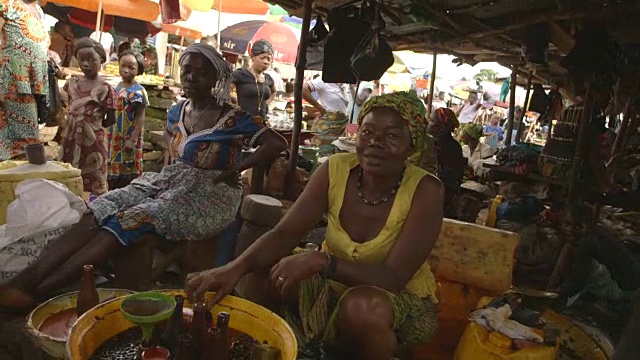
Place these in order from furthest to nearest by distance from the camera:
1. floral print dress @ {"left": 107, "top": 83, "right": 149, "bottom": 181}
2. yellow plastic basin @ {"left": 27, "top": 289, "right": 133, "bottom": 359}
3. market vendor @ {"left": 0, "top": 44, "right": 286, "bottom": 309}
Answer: floral print dress @ {"left": 107, "top": 83, "right": 149, "bottom": 181}, market vendor @ {"left": 0, "top": 44, "right": 286, "bottom": 309}, yellow plastic basin @ {"left": 27, "top": 289, "right": 133, "bottom": 359}

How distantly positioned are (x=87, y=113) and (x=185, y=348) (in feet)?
12.7

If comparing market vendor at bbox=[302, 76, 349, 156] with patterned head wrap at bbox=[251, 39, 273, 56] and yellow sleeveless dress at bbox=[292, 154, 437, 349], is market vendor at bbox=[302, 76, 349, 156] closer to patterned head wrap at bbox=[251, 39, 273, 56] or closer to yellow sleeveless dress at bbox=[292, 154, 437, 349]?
patterned head wrap at bbox=[251, 39, 273, 56]

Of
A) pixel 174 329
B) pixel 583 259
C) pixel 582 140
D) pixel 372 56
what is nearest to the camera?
pixel 174 329

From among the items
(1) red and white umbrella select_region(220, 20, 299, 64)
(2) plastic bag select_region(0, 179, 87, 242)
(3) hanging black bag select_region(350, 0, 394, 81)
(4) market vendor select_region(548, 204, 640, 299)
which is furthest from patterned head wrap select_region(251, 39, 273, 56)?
(1) red and white umbrella select_region(220, 20, 299, 64)

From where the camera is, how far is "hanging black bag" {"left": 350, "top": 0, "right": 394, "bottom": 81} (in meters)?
4.68

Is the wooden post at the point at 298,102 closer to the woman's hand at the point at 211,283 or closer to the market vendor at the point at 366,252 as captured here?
the market vendor at the point at 366,252

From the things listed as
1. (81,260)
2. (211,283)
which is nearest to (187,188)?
(81,260)

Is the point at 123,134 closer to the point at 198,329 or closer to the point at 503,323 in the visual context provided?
the point at 198,329

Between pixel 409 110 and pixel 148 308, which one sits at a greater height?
pixel 409 110

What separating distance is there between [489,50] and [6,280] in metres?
6.73

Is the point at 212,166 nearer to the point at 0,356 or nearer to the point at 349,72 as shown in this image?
the point at 0,356

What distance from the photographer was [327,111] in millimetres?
8289

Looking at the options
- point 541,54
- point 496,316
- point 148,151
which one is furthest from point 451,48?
point 496,316

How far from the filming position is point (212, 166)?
327cm
